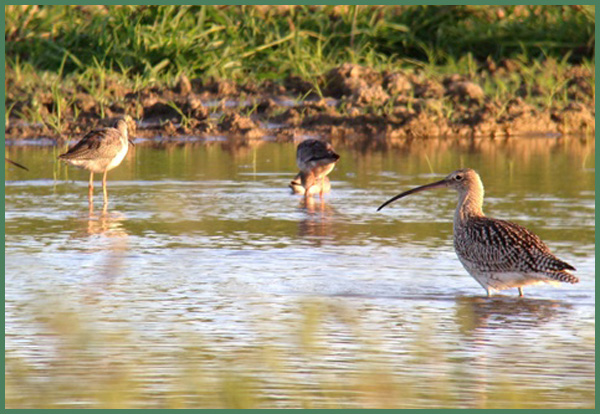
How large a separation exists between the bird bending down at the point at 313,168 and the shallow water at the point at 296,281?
17cm

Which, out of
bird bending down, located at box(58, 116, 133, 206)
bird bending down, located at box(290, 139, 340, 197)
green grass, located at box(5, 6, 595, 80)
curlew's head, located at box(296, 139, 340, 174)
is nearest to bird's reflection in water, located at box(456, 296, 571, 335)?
bird bending down, located at box(290, 139, 340, 197)

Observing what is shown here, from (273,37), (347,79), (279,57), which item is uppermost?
(273,37)

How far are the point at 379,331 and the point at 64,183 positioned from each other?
705 centimetres

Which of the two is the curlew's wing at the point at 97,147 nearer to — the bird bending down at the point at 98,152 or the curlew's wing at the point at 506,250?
the bird bending down at the point at 98,152

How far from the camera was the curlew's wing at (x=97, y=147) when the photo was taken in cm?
1351

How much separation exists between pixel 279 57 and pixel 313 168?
6726 mm

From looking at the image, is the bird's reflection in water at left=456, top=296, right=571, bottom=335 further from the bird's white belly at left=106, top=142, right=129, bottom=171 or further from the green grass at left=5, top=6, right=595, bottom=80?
the green grass at left=5, top=6, right=595, bottom=80

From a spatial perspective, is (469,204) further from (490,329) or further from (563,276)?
(490,329)

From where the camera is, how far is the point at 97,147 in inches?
531

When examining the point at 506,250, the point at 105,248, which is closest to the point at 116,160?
the point at 105,248

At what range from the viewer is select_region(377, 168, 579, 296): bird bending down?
8.17 metres

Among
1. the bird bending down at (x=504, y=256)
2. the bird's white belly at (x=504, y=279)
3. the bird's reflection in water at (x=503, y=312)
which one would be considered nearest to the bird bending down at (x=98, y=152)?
the bird bending down at (x=504, y=256)

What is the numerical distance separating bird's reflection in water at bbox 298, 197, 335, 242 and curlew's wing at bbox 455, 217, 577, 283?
6.60 feet

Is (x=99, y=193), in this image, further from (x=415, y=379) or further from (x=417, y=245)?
(x=415, y=379)
